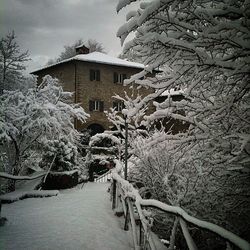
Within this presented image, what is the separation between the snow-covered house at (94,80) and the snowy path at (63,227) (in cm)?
2052

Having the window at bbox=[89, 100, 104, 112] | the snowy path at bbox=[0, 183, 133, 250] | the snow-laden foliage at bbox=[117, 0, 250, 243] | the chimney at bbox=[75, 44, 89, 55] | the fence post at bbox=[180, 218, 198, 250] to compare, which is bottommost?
the snowy path at bbox=[0, 183, 133, 250]

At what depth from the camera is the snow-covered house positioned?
29781 mm

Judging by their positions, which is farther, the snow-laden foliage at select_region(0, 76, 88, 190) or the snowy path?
the snow-laden foliage at select_region(0, 76, 88, 190)

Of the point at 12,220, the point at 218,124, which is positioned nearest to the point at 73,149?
the point at 12,220

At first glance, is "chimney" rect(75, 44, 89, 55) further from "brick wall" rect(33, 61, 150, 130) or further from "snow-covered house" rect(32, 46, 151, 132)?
"brick wall" rect(33, 61, 150, 130)

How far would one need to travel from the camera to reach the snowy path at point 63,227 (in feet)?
18.5

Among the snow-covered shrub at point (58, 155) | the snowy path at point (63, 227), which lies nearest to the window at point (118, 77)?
the snow-covered shrub at point (58, 155)

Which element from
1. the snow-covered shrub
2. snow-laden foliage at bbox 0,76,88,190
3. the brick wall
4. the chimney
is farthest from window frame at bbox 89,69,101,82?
the snow-covered shrub

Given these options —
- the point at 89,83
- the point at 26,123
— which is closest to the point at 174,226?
the point at 26,123

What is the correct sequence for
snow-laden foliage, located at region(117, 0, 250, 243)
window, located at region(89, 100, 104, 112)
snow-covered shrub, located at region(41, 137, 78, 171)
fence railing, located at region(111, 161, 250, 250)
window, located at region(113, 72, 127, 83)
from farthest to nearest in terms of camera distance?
window, located at region(113, 72, 127, 83) < window, located at region(89, 100, 104, 112) < snow-covered shrub, located at region(41, 137, 78, 171) < snow-laden foliage, located at region(117, 0, 250, 243) < fence railing, located at region(111, 161, 250, 250)

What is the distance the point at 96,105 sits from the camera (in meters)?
31.0

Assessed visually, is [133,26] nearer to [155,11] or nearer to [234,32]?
[155,11]

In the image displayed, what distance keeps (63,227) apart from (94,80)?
24924 mm

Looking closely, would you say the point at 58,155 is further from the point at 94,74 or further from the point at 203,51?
the point at 94,74
